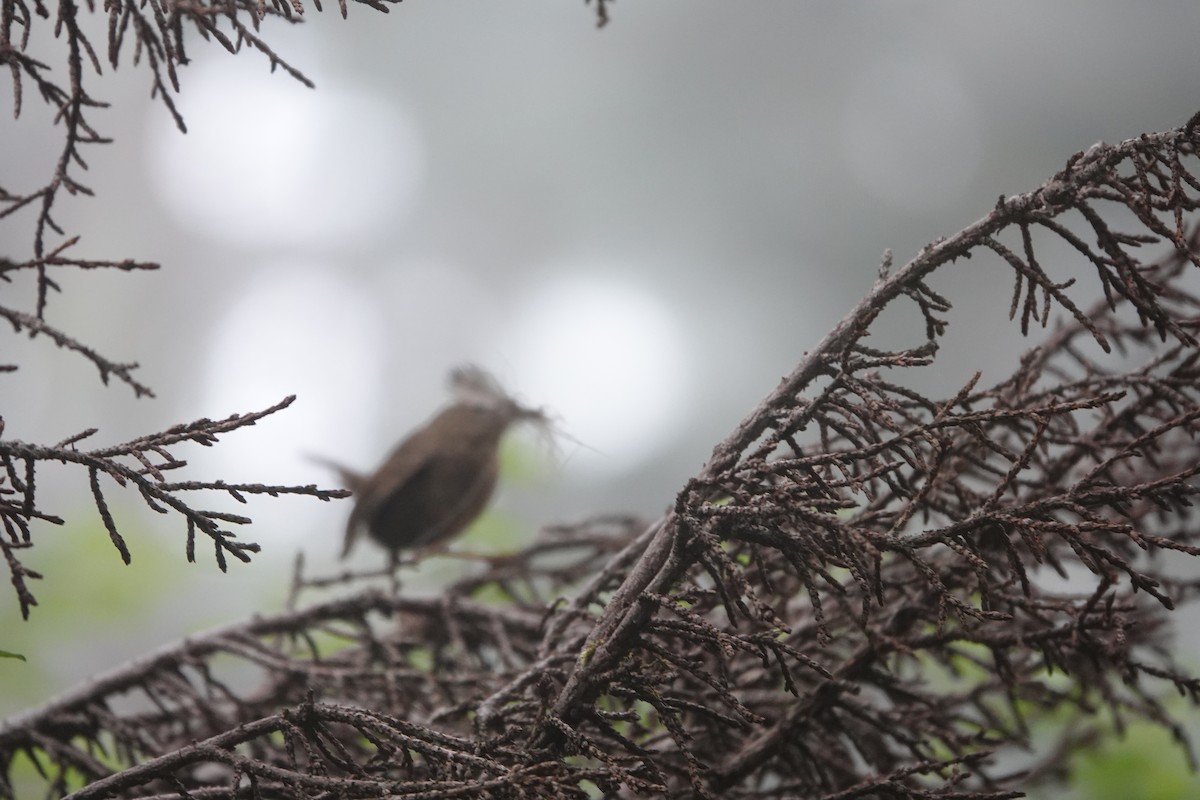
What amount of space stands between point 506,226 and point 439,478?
18.9 ft

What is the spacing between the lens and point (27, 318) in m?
1.20

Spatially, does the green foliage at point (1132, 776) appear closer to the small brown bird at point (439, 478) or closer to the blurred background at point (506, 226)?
the small brown bird at point (439, 478)

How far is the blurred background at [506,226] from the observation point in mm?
5773

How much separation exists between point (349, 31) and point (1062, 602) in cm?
568

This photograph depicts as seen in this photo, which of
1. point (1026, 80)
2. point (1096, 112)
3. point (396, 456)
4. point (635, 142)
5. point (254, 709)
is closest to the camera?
point (254, 709)

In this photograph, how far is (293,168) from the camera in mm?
7113

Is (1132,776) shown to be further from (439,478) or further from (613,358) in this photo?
(613,358)

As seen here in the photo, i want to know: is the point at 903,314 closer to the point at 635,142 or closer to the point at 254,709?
the point at 635,142

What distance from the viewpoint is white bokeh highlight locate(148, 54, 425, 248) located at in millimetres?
6535

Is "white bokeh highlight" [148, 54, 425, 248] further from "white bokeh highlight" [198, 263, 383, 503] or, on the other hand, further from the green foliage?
the green foliage

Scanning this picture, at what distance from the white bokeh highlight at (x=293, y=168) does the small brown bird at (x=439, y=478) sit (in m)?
3.87

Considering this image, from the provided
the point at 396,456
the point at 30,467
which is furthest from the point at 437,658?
the point at 30,467

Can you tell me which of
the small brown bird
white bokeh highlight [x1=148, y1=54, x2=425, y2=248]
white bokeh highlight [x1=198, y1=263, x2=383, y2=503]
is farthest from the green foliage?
white bokeh highlight [x1=148, y1=54, x2=425, y2=248]

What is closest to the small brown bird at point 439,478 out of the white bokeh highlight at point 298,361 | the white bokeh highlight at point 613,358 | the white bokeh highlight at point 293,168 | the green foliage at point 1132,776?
the green foliage at point 1132,776
